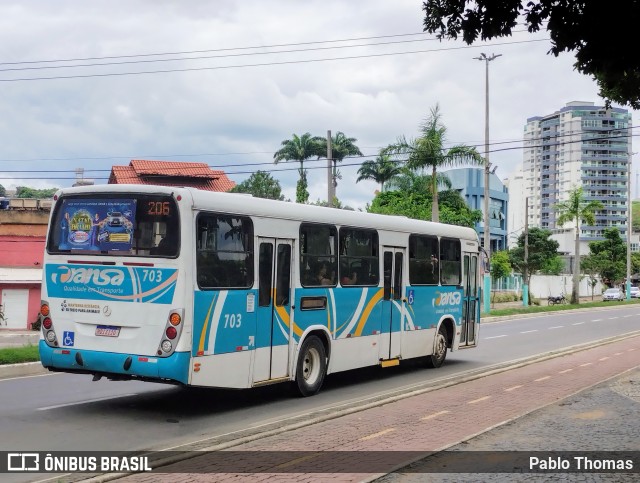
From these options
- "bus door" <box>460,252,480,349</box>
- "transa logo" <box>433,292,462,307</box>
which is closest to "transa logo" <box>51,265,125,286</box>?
"transa logo" <box>433,292,462,307</box>

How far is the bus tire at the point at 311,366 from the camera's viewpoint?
40.8 feet

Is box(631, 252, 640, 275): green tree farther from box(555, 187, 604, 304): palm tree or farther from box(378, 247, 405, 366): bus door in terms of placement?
box(378, 247, 405, 366): bus door

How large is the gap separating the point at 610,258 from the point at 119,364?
268ft

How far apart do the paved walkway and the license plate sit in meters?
2.71

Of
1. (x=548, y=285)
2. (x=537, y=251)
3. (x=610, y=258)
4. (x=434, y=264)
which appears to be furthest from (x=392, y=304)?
(x=610, y=258)

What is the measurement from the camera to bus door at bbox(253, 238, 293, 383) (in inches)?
450

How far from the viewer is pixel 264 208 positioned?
1162 centimetres

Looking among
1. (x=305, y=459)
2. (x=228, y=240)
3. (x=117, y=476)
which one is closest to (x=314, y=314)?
(x=228, y=240)

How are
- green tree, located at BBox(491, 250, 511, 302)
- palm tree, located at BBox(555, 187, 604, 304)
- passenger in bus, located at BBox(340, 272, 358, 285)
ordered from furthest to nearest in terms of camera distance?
green tree, located at BBox(491, 250, 511, 302) → palm tree, located at BBox(555, 187, 604, 304) → passenger in bus, located at BBox(340, 272, 358, 285)

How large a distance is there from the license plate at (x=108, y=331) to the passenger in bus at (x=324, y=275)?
3.64m

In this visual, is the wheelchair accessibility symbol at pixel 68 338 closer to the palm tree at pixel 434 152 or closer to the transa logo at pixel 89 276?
the transa logo at pixel 89 276

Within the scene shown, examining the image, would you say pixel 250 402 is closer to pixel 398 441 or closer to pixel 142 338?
pixel 142 338

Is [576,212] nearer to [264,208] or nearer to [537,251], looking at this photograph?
[537,251]

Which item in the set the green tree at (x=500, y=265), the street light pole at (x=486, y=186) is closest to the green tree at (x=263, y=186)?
the street light pole at (x=486, y=186)
